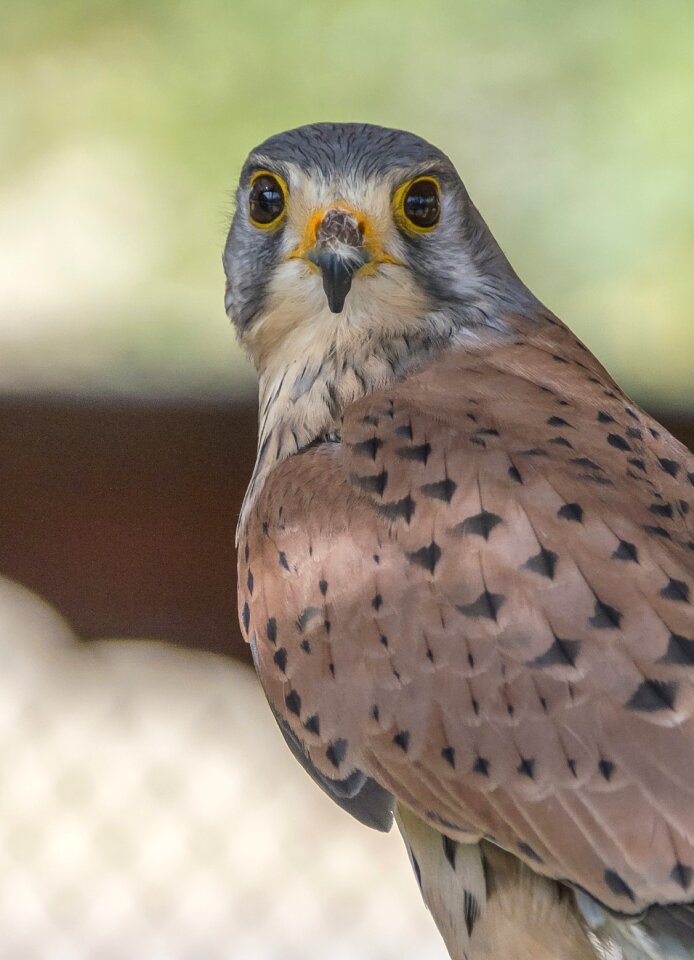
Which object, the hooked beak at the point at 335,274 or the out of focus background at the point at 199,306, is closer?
the hooked beak at the point at 335,274

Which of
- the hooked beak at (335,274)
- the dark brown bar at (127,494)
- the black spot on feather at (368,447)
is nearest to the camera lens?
the black spot on feather at (368,447)

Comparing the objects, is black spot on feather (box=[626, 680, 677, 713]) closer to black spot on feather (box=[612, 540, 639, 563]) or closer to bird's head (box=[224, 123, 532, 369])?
black spot on feather (box=[612, 540, 639, 563])

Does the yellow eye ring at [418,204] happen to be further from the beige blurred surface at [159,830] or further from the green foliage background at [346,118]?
the beige blurred surface at [159,830]

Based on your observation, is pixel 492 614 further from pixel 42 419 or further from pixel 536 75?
pixel 536 75

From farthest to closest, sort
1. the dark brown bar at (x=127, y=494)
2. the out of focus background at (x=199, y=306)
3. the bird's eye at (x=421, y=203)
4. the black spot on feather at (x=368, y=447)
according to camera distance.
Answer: the out of focus background at (x=199, y=306) < the dark brown bar at (x=127, y=494) < the bird's eye at (x=421, y=203) < the black spot on feather at (x=368, y=447)

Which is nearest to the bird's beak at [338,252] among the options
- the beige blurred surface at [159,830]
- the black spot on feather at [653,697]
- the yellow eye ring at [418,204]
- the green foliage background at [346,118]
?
the yellow eye ring at [418,204]

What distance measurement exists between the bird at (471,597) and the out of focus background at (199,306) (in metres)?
1.23

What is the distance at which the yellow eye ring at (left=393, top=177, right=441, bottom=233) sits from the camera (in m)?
2.61

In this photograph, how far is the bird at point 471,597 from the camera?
189 centimetres

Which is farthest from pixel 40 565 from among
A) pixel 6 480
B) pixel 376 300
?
pixel 376 300

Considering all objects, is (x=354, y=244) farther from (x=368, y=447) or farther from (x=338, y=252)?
(x=368, y=447)

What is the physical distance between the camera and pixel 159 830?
4660mm

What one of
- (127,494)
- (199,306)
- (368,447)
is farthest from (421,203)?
(199,306)

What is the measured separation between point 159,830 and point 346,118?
267cm
